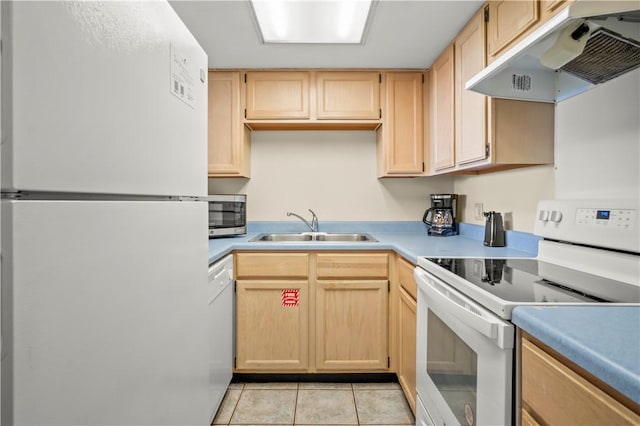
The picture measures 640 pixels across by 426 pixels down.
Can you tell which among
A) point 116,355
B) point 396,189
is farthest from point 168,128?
point 396,189

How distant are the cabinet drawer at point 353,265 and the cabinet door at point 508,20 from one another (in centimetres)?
124

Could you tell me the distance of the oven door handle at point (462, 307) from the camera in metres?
0.81

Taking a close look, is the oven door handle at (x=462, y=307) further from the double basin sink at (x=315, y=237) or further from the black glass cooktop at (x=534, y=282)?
the double basin sink at (x=315, y=237)

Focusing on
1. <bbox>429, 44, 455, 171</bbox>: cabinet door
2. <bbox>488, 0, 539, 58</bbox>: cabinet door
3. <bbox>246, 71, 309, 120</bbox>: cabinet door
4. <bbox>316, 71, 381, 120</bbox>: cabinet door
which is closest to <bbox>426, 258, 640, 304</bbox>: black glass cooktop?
<bbox>429, 44, 455, 171</bbox>: cabinet door

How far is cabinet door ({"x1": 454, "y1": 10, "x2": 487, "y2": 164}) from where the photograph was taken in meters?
1.63

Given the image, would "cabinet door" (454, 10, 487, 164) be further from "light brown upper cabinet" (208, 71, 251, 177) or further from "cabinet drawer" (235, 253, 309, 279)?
"light brown upper cabinet" (208, 71, 251, 177)

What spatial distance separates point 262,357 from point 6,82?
1926 millimetres

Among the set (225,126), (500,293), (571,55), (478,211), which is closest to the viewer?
(500,293)

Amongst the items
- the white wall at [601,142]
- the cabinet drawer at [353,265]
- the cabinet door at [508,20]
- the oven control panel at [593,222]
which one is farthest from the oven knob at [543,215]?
the cabinet drawer at [353,265]

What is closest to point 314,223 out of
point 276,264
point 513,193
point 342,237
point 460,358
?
point 342,237

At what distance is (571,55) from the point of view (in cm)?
102

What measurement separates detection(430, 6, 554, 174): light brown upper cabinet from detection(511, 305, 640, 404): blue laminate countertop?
96 cm

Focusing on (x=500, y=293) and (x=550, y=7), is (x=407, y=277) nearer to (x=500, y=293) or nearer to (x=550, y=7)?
(x=500, y=293)

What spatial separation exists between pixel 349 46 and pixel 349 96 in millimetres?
403
